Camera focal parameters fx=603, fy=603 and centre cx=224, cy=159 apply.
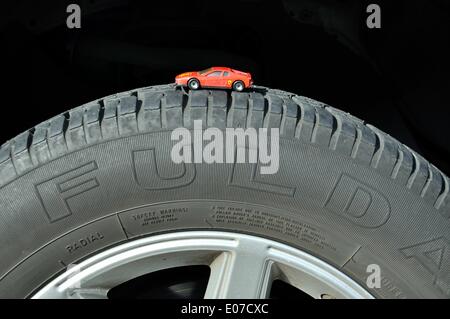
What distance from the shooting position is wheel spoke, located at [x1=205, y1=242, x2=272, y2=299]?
62.5 inches

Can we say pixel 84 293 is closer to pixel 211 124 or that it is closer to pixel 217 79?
pixel 211 124

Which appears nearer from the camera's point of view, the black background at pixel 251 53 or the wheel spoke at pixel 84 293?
the wheel spoke at pixel 84 293

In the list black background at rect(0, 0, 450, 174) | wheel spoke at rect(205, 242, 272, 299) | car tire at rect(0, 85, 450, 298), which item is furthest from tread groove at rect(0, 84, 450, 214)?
black background at rect(0, 0, 450, 174)

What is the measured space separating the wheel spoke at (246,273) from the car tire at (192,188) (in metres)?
0.05

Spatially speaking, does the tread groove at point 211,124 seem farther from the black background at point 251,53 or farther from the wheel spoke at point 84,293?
the black background at point 251,53

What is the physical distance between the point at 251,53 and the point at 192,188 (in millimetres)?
996

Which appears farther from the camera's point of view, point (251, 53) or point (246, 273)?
point (251, 53)

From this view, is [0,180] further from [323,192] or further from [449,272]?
[449,272]

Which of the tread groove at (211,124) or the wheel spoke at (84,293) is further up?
the tread groove at (211,124)

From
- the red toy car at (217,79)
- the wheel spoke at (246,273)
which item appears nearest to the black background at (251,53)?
the red toy car at (217,79)

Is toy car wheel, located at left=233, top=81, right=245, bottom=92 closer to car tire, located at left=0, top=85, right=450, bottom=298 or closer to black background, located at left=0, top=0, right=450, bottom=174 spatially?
car tire, located at left=0, top=85, right=450, bottom=298

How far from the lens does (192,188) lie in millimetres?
1583

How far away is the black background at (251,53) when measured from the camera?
7.36 ft

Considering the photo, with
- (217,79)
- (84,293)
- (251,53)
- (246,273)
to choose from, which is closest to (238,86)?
(217,79)
